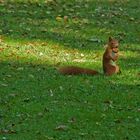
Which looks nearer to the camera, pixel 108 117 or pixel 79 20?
pixel 108 117

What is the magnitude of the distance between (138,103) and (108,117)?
1.02 meters

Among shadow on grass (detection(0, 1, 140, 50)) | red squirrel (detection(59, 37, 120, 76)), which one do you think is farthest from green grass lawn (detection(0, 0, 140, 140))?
red squirrel (detection(59, 37, 120, 76))

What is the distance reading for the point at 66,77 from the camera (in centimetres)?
1309

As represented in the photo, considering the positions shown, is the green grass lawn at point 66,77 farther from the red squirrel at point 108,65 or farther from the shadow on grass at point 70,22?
the red squirrel at point 108,65

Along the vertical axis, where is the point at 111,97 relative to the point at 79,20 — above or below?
above

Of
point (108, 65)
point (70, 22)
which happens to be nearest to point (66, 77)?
point (108, 65)

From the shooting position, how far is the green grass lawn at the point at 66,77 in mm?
10250

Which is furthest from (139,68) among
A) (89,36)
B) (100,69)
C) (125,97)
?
(89,36)

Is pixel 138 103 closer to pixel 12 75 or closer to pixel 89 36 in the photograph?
pixel 12 75

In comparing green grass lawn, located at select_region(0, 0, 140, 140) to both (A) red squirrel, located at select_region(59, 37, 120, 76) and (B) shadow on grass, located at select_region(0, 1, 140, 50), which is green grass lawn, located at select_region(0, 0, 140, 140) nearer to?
(B) shadow on grass, located at select_region(0, 1, 140, 50)

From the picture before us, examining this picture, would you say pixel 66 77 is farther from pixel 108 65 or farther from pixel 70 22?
pixel 70 22

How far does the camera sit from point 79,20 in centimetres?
1947

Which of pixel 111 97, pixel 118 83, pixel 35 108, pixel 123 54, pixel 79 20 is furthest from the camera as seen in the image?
pixel 79 20

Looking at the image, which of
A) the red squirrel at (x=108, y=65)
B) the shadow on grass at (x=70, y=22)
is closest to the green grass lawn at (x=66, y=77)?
the shadow on grass at (x=70, y=22)
